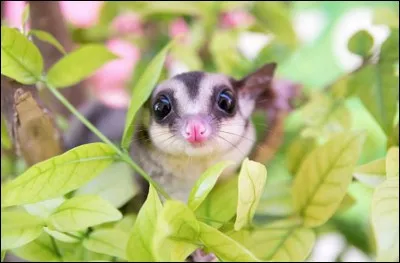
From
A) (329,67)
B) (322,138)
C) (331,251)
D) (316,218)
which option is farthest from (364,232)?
(329,67)

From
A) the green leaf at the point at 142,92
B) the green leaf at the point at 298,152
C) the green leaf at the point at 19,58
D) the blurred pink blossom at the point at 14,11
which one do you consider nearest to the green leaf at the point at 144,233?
the green leaf at the point at 142,92

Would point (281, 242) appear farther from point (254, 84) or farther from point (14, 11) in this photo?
point (14, 11)

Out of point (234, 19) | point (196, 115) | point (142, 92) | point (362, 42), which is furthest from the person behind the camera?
point (234, 19)

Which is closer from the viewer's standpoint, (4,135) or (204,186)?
(204,186)

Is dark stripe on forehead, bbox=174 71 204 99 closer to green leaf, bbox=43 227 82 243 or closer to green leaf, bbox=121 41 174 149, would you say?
green leaf, bbox=121 41 174 149

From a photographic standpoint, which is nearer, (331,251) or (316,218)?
(316,218)

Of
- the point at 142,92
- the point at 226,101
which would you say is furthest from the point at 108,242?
the point at 226,101

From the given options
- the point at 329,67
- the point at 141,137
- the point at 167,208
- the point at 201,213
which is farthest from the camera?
the point at 329,67

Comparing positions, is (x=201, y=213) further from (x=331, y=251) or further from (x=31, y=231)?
(x=331, y=251)
